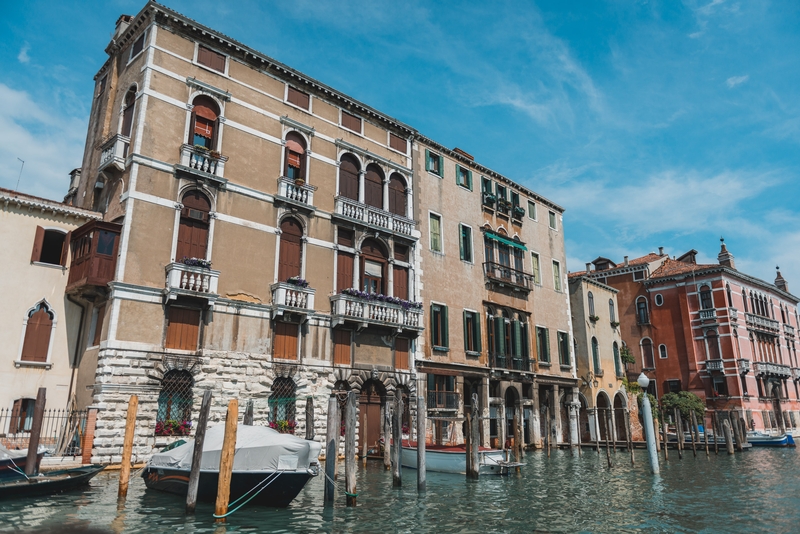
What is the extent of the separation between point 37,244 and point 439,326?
14080mm

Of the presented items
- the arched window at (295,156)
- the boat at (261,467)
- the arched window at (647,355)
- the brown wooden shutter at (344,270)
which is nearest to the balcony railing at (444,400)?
the brown wooden shutter at (344,270)

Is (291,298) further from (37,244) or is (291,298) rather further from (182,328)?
(37,244)

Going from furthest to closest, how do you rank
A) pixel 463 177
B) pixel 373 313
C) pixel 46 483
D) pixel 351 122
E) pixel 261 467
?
pixel 463 177
pixel 351 122
pixel 373 313
pixel 46 483
pixel 261 467

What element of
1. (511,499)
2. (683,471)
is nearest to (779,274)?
(683,471)

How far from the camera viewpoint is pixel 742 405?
39281 millimetres

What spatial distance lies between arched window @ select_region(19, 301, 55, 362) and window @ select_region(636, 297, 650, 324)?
3766 centimetres

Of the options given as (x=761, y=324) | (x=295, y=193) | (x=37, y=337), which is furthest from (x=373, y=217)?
(x=761, y=324)

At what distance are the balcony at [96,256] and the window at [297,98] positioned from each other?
7680 mm

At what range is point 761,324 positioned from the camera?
44.2 meters

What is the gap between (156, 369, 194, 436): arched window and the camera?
1623 cm

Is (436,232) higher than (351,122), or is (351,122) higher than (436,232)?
(351,122)

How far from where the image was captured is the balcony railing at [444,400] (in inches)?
902

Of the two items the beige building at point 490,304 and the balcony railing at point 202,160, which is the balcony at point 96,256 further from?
the beige building at point 490,304

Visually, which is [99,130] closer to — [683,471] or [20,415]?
[20,415]
